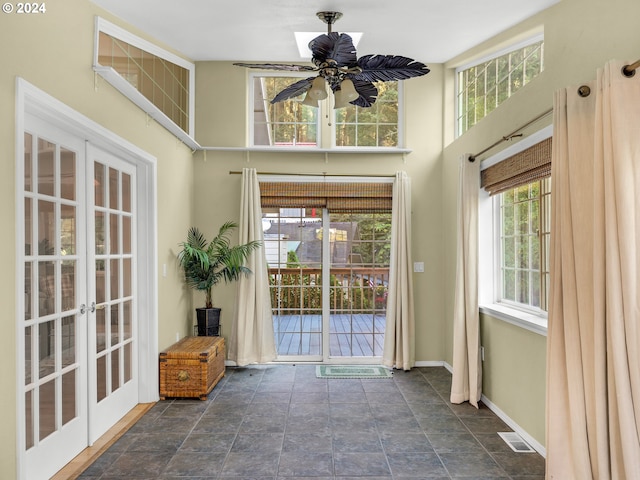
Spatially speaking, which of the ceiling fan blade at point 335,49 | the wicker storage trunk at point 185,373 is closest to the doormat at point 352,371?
the wicker storage trunk at point 185,373

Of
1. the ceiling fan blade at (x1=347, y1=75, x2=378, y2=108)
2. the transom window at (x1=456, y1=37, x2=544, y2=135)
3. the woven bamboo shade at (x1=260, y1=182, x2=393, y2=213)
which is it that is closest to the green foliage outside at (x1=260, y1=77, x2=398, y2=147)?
the woven bamboo shade at (x1=260, y1=182, x2=393, y2=213)

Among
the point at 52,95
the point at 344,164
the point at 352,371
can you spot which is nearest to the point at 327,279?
the point at 352,371

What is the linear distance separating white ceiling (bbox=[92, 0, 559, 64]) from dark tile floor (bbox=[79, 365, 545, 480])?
9.68 ft

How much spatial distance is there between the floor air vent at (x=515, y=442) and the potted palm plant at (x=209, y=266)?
273cm

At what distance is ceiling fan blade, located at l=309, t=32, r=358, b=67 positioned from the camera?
2.45m

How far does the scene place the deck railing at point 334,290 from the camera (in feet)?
16.3

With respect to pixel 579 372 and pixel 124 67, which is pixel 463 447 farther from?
pixel 124 67

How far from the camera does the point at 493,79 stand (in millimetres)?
3953

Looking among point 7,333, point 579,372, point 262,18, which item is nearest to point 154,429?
point 7,333

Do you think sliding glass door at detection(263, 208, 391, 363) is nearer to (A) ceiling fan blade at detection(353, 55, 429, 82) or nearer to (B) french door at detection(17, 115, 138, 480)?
(B) french door at detection(17, 115, 138, 480)

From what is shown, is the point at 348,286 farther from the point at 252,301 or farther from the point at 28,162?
the point at 28,162

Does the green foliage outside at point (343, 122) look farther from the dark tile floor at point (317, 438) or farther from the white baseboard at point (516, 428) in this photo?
the white baseboard at point (516, 428)

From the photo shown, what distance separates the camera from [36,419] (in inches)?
92.0

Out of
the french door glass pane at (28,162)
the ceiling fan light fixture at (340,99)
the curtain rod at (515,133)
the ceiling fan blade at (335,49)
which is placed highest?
the ceiling fan blade at (335,49)
